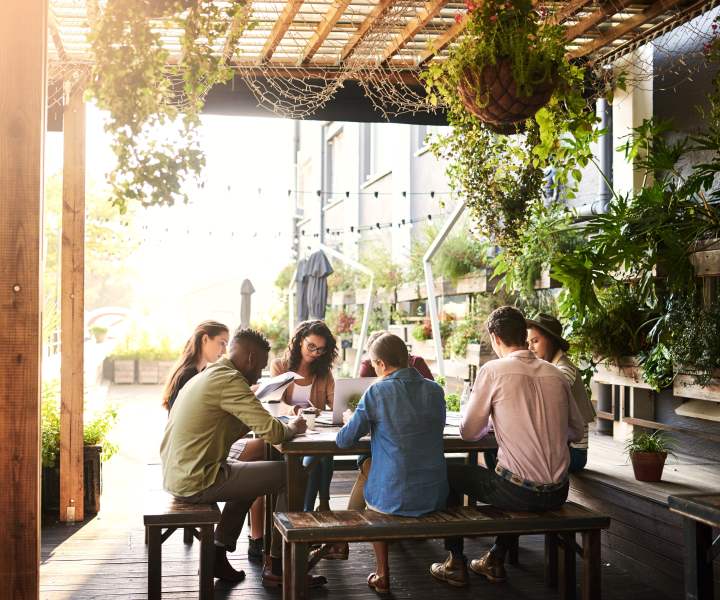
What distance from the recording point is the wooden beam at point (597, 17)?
509 centimetres

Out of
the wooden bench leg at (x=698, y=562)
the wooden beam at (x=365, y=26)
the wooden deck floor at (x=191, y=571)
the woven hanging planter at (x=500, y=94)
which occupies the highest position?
the wooden beam at (x=365, y=26)

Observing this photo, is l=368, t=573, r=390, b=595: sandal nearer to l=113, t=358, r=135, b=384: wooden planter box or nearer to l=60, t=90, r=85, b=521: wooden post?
l=60, t=90, r=85, b=521: wooden post

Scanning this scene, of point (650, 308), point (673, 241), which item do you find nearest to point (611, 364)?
point (650, 308)

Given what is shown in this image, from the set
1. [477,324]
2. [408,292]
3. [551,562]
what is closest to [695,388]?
[551,562]

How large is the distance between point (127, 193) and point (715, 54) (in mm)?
→ 3734

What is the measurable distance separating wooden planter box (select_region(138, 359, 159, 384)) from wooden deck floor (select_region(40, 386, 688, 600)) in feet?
41.3

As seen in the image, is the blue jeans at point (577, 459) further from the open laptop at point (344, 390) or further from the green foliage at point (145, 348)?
the green foliage at point (145, 348)

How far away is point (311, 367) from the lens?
19.5ft

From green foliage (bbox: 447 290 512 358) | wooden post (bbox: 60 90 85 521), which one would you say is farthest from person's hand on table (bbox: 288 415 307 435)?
green foliage (bbox: 447 290 512 358)

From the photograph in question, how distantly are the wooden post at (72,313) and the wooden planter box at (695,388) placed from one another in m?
4.07

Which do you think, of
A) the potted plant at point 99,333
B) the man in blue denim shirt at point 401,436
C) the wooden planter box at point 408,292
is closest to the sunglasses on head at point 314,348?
the man in blue denim shirt at point 401,436

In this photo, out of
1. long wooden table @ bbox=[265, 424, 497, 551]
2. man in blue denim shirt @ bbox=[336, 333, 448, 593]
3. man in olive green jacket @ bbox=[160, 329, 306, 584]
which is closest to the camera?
man in blue denim shirt @ bbox=[336, 333, 448, 593]

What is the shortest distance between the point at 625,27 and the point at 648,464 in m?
2.75

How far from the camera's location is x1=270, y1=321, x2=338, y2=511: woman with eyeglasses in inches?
226
